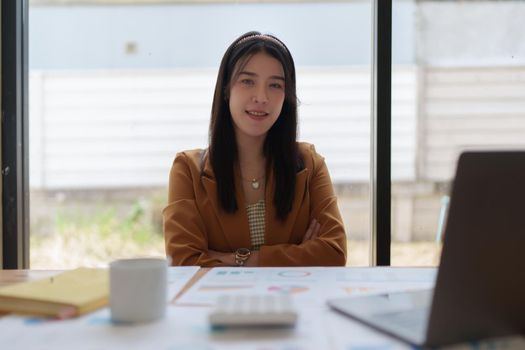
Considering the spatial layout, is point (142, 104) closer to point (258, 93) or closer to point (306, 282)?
point (258, 93)

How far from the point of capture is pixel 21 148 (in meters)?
2.29

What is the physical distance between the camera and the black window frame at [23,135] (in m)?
2.16

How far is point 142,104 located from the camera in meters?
2.36

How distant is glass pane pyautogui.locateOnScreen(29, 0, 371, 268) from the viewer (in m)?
2.26

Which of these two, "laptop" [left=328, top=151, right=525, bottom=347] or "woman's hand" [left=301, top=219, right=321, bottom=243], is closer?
"laptop" [left=328, top=151, right=525, bottom=347]

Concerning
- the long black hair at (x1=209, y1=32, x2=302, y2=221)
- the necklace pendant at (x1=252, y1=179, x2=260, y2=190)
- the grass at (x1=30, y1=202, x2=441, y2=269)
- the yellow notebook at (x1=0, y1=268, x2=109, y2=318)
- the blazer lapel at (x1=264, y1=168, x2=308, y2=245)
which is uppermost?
the long black hair at (x1=209, y1=32, x2=302, y2=221)

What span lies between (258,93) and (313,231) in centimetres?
49

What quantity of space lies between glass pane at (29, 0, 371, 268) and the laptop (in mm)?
1631

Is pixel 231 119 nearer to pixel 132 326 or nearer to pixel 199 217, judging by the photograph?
pixel 199 217

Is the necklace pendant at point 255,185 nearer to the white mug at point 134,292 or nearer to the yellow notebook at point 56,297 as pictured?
the yellow notebook at point 56,297

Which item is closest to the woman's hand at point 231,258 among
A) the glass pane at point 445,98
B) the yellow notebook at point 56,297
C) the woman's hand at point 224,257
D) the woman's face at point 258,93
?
the woman's hand at point 224,257

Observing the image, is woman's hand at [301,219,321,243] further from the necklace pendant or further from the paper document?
the paper document

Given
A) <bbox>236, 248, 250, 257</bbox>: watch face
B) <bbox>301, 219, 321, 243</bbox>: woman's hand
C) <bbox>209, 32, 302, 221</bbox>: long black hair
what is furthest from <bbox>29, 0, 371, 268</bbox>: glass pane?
<bbox>236, 248, 250, 257</bbox>: watch face

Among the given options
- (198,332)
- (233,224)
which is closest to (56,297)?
(198,332)
